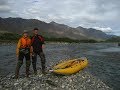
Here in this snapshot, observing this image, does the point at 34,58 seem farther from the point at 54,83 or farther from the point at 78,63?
the point at 78,63

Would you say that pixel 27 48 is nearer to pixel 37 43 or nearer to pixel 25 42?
pixel 25 42

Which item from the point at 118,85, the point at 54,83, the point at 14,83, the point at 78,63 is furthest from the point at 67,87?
the point at 118,85

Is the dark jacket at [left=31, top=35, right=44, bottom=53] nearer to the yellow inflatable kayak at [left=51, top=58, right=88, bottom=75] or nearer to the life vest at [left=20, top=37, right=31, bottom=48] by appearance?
the life vest at [left=20, top=37, right=31, bottom=48]

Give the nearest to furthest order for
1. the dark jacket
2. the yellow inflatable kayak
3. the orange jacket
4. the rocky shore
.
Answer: the rocky shore < the orange jacket < the dark jacket < the yellow inflatable kayak

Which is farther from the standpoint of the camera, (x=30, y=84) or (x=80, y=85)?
(x=80, y=85)

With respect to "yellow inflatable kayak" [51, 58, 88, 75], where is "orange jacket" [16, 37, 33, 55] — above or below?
above

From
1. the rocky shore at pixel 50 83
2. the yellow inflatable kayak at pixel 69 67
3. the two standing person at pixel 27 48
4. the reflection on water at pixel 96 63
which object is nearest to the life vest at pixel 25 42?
the two standing person at pixel 27 48

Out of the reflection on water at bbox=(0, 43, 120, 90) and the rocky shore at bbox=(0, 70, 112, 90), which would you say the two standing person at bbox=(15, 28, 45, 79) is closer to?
the rocky shore at bbox=(0, 70, 112, 90)

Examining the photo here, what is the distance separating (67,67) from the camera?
1966cm

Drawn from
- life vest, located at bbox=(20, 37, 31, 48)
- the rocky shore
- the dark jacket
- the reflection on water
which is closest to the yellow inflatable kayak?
the rocky shore

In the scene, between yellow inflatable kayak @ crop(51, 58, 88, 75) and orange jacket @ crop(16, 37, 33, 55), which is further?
yellow inflatable kayak @ crop(51, 58, 88, 75)

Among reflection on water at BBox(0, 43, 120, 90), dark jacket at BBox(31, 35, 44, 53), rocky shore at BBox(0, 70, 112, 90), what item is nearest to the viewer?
rocky shore at BBox(0, 70, 112, 90)

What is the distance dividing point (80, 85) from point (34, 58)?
4.47 m

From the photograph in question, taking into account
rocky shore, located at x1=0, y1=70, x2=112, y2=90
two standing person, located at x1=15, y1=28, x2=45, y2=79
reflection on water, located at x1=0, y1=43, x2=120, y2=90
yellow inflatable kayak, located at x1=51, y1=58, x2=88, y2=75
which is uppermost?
two standing person, located at x1=15, y1=28, x2=45, y2=79
